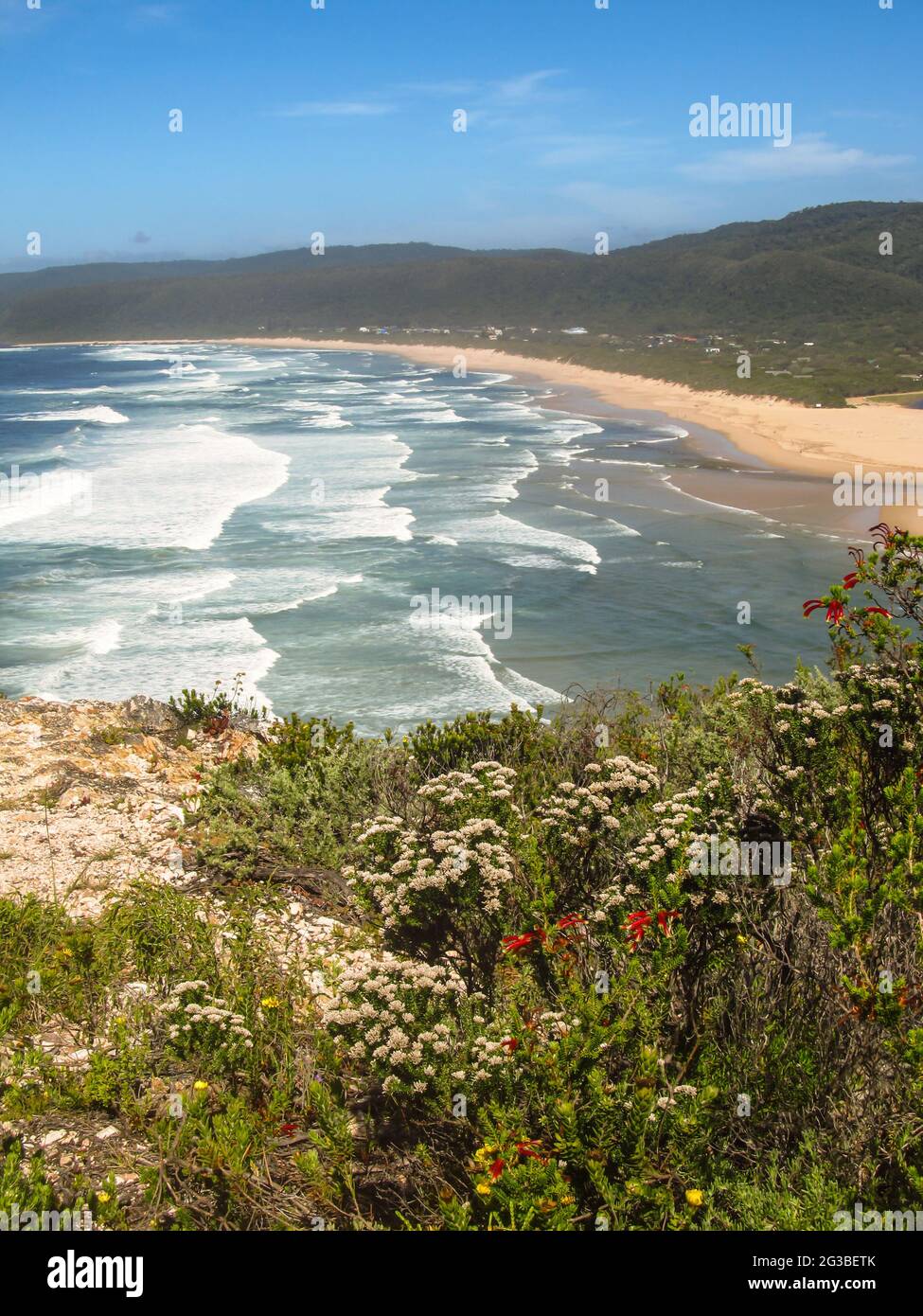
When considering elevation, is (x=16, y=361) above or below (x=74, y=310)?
below

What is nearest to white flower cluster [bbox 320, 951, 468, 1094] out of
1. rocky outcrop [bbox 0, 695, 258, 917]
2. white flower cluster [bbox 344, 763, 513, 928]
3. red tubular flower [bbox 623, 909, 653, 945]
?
white flower cluster [bbox 344, 763, 513, 928]

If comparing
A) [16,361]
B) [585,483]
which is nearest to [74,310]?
[16,361]

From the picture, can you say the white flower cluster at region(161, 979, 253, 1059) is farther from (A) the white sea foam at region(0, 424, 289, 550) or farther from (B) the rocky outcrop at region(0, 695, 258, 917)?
(A) the white sea foam at region(0, 424, 289, 550)

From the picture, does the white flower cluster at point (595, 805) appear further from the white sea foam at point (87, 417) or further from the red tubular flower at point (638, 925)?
the white sea foam at point (87, 417)

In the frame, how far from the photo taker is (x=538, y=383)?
206 feet

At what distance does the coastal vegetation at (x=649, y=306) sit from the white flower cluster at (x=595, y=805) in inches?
1742

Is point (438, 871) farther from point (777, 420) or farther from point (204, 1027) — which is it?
point (777, 420)

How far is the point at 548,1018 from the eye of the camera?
11.0 ft

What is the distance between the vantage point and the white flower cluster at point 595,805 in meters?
4.43

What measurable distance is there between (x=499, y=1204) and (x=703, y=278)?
12108 cm

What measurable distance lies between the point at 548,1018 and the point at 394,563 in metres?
18.0

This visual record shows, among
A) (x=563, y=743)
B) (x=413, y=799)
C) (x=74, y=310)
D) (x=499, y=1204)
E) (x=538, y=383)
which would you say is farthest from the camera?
(x=74, y=310)

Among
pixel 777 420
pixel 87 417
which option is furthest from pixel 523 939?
pixel 87 417
